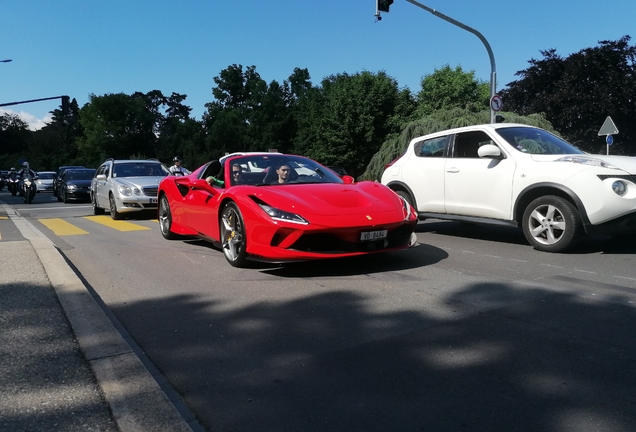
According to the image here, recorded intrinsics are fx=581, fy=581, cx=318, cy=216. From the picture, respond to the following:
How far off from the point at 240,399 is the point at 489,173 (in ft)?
18.7

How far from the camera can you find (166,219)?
930 cm

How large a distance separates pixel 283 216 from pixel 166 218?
4092mm

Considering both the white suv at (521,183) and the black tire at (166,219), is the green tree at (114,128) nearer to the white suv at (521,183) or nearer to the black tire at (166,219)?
the black tire at (166,219)

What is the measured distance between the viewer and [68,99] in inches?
1265

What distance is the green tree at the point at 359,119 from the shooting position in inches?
1879

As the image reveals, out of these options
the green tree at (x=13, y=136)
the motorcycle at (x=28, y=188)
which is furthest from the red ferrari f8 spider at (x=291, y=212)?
the green tree at (x=13, y=136)

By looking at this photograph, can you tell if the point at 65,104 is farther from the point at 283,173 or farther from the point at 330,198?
the point at 330,198

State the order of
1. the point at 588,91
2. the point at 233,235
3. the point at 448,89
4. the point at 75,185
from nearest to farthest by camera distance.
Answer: the point at 233,235, the point at 75,185, the point at 588,91, the point at 448,89

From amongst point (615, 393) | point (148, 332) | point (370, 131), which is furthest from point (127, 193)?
point (370, 131)

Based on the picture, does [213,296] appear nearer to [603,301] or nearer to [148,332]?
[148,332]

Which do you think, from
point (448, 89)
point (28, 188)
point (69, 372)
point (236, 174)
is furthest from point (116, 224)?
point (448, 89)

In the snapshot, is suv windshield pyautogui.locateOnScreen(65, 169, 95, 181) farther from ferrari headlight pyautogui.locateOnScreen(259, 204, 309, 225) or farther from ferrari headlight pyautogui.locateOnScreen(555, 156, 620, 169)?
ferrari headlight pyautogui.locateOnScreen(555, 156, 620, 169)

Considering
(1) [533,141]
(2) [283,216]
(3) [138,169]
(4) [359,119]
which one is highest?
(4) [359,119]

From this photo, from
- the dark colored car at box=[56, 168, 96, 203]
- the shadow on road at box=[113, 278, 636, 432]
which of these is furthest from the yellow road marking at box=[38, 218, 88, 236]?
the dark colored car at box=[56, 168, 96, 203]
